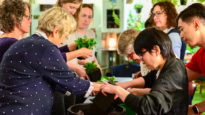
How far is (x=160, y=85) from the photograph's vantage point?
141cm

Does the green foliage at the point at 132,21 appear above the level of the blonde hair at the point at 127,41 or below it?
above

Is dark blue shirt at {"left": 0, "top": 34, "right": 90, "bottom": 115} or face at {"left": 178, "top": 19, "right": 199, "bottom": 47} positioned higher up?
face at {"left": 178, "top": 19, "right": 199, "bottom": 47}

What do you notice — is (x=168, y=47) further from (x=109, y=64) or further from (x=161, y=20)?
(x=109, y=64)

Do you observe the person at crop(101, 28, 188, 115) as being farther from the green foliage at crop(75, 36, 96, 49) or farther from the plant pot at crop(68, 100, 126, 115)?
the green foliage at crop(75, 36, 96, 49)

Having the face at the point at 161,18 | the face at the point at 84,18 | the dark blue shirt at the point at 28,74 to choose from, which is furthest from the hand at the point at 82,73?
the face at the point at 161,18

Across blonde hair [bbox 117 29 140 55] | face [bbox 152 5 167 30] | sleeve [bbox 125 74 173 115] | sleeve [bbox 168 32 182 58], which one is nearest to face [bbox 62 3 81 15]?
Answer: blonde hair [bbox 117 29 140 55]

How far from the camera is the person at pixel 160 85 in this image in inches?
53.6

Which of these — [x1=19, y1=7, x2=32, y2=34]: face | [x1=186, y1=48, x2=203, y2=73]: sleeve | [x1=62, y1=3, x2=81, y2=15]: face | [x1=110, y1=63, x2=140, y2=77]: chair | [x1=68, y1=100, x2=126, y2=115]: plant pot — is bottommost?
[x1=110, y1=63, x2=140, y2=77]: chair

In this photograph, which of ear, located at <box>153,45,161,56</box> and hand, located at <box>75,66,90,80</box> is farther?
hand, located at <box>75,66,90,80</box>

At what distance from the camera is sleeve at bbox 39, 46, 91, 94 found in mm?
1568

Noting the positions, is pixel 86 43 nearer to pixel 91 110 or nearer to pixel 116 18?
pixel 91 110

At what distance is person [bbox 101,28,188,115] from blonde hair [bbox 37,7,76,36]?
512 millimetres

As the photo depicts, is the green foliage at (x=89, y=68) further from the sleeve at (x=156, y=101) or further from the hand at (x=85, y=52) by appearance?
the sleeve at (x=156, y=101)

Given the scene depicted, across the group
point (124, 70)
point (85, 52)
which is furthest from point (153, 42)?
point (124, 70)
